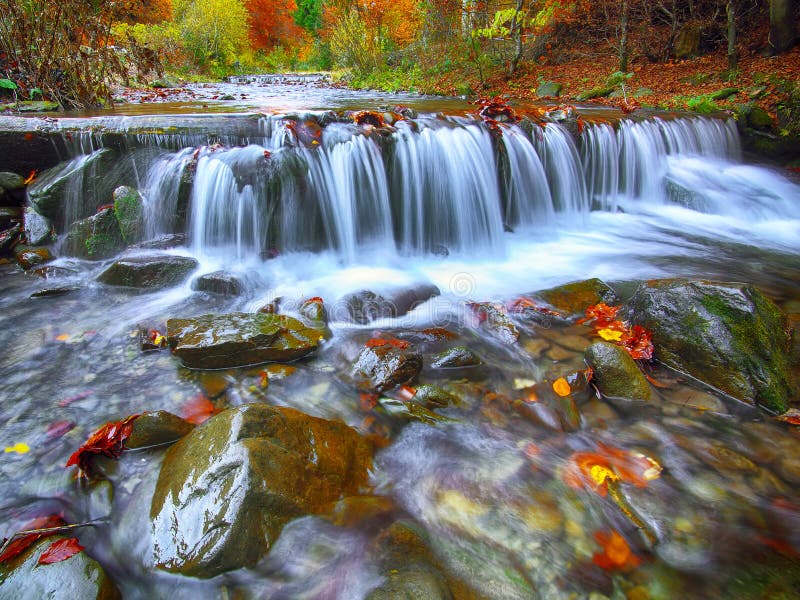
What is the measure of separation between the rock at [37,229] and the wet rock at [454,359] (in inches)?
208

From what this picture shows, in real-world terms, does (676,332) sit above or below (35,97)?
below

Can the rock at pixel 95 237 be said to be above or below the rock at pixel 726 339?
above

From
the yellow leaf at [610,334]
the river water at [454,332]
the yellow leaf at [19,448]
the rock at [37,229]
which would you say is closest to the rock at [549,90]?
the river water at [454,332]

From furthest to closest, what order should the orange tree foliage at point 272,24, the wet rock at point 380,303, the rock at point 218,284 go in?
the orange tree foliage at point 272,24 < the rock at point 218,284 < the wet rock at point 380,303

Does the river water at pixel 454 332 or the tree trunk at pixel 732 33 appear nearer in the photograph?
the river water at pixel 454 332

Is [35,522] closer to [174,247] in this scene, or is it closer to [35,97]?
[174,247]

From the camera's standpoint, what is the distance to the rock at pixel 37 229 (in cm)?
555

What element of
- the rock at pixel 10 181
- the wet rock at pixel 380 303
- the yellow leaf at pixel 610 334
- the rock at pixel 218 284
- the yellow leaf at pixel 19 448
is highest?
the rock at pixel 10 181

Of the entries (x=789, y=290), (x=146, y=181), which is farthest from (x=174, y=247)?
(x=789, y=290)

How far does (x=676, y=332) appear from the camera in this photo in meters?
3.42

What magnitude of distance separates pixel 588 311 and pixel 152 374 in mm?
3941

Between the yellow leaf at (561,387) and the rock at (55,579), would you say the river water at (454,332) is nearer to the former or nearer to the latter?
the yellow leaf at (561,387)

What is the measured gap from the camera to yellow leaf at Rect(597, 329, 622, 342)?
12.5ft

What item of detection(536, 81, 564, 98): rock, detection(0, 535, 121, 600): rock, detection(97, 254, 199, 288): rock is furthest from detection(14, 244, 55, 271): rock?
detection(536, 81, 564, 98): rock
